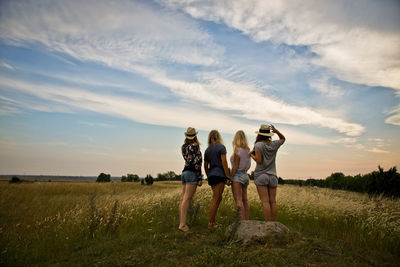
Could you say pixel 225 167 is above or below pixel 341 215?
above

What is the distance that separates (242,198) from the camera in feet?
21.9

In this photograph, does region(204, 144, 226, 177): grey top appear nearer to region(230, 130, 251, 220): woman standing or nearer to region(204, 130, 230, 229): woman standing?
region(204, 130, 230, 229): woman standing

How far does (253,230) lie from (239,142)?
2.16 metres

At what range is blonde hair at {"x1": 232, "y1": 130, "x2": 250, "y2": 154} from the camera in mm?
6594

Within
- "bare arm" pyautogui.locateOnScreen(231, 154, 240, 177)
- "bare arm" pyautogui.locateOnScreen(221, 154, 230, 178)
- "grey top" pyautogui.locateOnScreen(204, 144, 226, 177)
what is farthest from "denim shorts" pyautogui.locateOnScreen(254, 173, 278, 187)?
"grey top" pyautogui.locateOnScreen(204, 144, 226, 177)

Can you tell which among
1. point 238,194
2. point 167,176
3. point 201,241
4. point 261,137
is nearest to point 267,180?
point 238,194

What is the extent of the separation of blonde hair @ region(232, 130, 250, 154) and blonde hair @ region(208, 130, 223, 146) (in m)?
0.37

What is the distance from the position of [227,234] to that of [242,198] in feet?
3.97

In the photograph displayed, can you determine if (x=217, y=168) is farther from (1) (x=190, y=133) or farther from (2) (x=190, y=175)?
(1) (x=190, y=133)

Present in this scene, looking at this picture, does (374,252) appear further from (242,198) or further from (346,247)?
(242,198)

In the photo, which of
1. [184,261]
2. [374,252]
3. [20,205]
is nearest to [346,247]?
[374,252]

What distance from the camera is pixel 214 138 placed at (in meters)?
6.68

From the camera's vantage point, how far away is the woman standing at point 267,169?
628 cm

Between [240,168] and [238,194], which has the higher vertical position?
[240,168]
